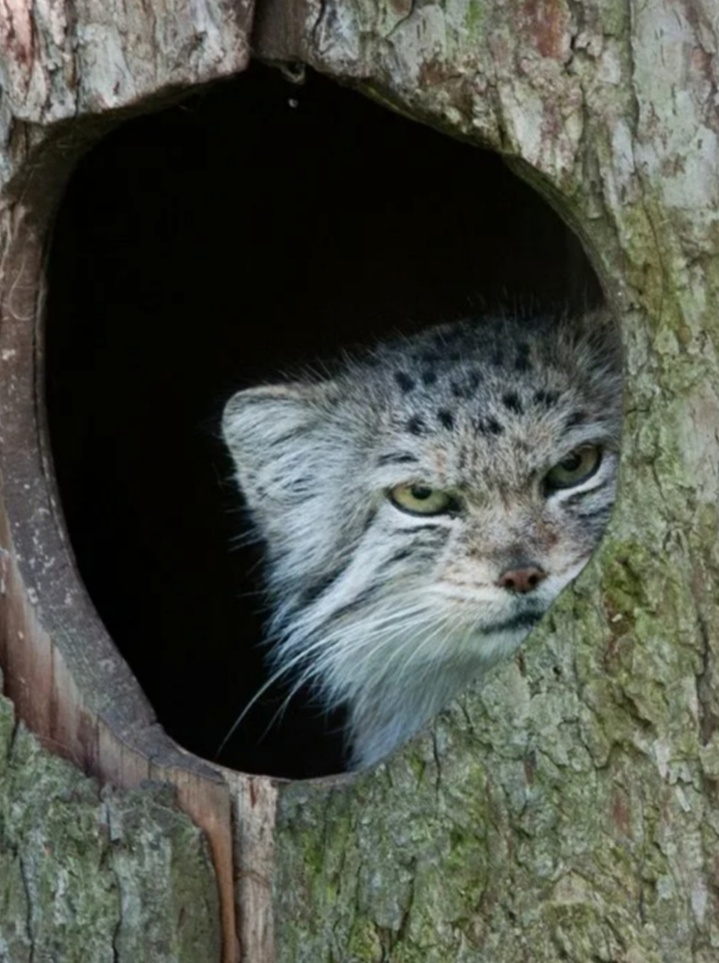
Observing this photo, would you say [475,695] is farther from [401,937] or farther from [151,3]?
[151,3]

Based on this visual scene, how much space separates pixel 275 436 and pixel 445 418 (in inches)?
22.9

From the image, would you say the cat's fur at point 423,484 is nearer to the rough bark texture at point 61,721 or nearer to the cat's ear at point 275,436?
the cat's ear at point 275,436

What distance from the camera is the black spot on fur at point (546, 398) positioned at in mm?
4270

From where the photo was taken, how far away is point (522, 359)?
4.41 meters

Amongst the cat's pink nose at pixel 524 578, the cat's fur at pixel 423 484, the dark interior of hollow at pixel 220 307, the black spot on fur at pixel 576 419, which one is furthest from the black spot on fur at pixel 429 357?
the dark interior of hollow at pixel 220 307

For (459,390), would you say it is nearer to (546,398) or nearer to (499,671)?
(546,398)

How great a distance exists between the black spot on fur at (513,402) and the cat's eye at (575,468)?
0.16 m

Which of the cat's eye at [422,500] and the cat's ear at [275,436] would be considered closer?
the cat's eye at [422,500]

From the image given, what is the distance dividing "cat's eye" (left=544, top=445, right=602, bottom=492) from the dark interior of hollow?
4.39 ft

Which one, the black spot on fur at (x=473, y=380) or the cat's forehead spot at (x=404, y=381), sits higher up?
the black spot on fur at (x=473, y=380)

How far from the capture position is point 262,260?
19.3 ft

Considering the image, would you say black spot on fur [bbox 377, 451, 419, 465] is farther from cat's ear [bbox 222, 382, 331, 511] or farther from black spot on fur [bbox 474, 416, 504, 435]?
cat's ear [bbox 222, 382, 331, 511]

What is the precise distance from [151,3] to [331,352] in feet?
7.35

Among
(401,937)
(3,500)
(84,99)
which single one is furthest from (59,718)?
(84,99)
